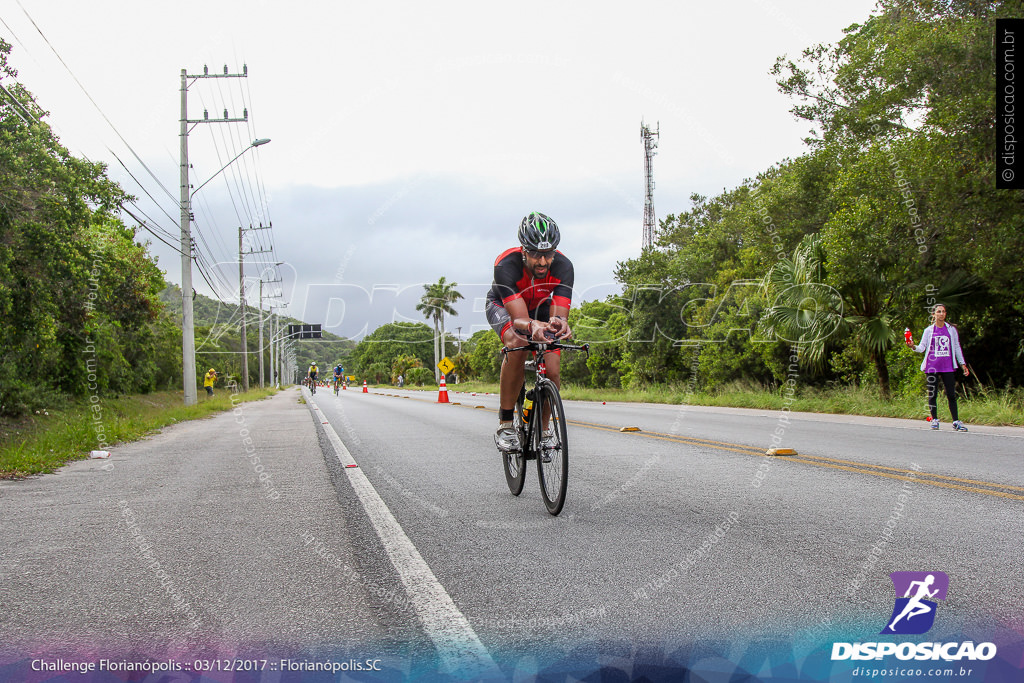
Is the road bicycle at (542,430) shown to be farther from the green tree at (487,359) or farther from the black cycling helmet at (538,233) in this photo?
the green tree at (487,359)

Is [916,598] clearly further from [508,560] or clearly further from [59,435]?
[59,435]

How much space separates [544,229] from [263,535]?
2822 millimetres

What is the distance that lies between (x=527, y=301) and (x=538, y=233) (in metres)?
0.70

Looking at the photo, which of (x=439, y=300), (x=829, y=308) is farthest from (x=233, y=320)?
(x=829, y=308)

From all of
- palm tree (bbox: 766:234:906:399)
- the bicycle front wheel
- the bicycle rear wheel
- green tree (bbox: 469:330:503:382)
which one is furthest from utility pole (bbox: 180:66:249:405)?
green tree (bbox: 469:330:503:382)

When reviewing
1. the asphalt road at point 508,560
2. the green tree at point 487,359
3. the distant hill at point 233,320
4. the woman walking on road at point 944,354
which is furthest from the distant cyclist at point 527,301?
the green tree at point 487,359

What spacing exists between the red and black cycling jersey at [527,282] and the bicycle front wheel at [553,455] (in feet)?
2.30

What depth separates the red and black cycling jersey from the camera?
5273mm

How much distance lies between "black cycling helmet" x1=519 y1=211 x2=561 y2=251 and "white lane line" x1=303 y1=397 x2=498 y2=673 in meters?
2.17

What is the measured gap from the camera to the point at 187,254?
2286cm

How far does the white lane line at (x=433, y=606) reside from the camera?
102 inches

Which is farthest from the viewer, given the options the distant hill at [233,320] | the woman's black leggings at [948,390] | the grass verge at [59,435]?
the distant hill at [233,320]

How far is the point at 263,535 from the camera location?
15.1ft

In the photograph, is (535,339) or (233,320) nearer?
(535,339)
